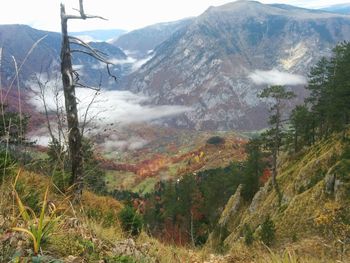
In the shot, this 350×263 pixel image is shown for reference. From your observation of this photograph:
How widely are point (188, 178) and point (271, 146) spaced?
32.9m

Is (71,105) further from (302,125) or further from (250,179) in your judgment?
(302,125)

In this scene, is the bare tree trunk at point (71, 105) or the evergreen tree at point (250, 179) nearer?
the bare tree trunk at point (71, 105)

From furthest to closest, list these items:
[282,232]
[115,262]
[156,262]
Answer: [282,232] → [156,262] → [115,262]

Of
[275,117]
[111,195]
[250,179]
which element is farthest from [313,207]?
[250,179]

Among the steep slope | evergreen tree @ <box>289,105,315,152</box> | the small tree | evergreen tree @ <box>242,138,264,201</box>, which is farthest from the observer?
evergreen tree @ <box>242,138,264,201</box>

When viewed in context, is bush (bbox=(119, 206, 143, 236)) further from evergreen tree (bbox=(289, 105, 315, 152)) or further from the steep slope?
evergreen tree (bbox=(289, 105, 315, 152))

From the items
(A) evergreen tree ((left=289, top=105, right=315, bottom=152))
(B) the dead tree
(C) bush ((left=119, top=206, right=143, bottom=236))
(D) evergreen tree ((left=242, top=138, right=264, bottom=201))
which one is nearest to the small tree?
(A) evergreen tree ((left=289, top=105, right=315, bottom=152))

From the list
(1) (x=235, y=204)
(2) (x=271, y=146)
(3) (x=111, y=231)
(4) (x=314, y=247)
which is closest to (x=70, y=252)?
(3) (x=111, y=231)

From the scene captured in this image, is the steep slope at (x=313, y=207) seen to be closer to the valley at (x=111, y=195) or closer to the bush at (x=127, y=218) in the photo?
the valley at (x=111, y=195)

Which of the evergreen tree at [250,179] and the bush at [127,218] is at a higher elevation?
the bush at [127,218]

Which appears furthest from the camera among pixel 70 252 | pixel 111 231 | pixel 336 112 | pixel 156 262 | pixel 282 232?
pixel 336 112

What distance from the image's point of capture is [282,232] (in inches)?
1276

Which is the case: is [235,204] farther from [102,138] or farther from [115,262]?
[115,262]

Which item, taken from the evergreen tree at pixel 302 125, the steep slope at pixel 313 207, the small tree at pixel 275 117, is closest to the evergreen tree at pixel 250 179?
the evergreen tree at pixel 302 125
